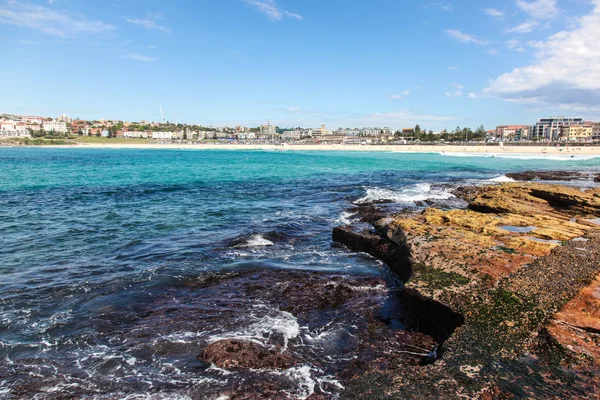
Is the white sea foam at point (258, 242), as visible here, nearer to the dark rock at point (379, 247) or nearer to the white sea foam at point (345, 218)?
the dark rock at point (379, 247)

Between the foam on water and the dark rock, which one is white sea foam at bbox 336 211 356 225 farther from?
the foam on water

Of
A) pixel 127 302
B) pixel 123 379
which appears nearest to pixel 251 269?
pixel 127 302

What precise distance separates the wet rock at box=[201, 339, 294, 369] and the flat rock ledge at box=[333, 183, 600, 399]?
5.10ft

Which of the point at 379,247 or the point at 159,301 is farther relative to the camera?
the point at 379,247

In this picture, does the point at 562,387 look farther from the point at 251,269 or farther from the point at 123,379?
the point at 251,269

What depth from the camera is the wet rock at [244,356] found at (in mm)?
6016

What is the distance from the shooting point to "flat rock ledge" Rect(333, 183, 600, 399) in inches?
180

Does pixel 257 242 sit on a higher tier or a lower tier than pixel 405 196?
lower

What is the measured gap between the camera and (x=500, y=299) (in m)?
6.49

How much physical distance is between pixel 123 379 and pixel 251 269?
5.06 m

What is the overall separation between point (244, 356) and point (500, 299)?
4.80 meters

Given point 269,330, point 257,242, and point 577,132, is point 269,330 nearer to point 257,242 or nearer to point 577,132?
point 257,242

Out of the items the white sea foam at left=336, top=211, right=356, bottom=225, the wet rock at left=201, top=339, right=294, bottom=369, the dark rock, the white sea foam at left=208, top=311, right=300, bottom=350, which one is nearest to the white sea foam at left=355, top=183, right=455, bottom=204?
the white sea foam at left=336, top=211, right=356, bottom=225

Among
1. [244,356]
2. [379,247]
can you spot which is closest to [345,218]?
[379,247]
